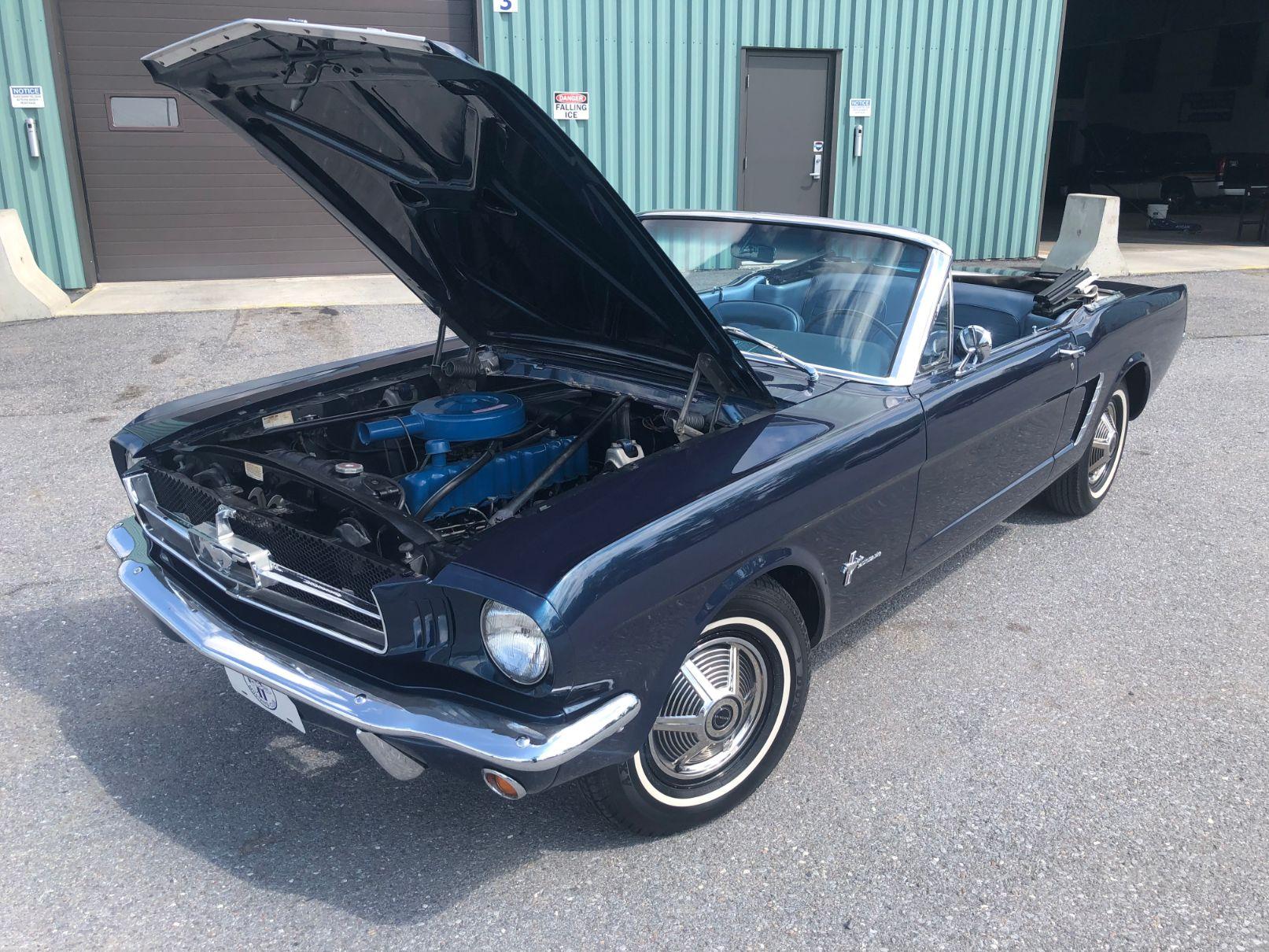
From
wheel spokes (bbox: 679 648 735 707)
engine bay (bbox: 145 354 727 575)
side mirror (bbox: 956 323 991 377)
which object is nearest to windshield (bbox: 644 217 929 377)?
side mirror (bbox: 956 323 991 377)

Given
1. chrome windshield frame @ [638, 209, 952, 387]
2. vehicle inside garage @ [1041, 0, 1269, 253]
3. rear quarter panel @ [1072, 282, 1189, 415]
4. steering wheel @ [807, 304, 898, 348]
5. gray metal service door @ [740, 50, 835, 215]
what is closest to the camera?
chrome windshield frame @ [638, 209, 952, 387]

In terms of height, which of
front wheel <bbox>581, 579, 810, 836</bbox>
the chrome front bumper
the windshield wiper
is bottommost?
front wheel <bbox>581, 579, 810, 836</bbox>

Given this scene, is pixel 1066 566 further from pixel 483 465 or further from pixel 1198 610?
pixel 483 465

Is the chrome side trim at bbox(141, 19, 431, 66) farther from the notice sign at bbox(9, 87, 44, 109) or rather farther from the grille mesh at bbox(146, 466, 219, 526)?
the notice sign at bbox(9, 87, 44, 109)

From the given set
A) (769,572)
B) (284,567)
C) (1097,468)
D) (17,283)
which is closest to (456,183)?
(284,567)

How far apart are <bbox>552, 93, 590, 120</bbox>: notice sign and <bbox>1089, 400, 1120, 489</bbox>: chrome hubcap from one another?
7864 mm

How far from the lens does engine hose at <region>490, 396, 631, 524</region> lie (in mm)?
2795

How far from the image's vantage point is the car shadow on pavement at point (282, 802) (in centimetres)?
261

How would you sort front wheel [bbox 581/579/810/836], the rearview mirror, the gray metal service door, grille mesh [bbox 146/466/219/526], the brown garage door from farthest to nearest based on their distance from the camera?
the gray metal service door
the brown garage door
the rearview mirror
grille mesh [bbox 146/466/219/526]
front wheel [bbox 581/579/810/836]

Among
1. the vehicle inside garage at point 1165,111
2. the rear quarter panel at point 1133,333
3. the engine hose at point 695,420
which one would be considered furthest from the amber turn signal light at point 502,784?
the vehicle inside garage at point 1165,111

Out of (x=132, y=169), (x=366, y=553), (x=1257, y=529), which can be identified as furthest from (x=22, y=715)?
(x=132, y=169)

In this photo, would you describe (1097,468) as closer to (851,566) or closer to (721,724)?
(851,566)

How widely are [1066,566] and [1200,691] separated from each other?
1.01 meters

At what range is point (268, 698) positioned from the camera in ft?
8.53
